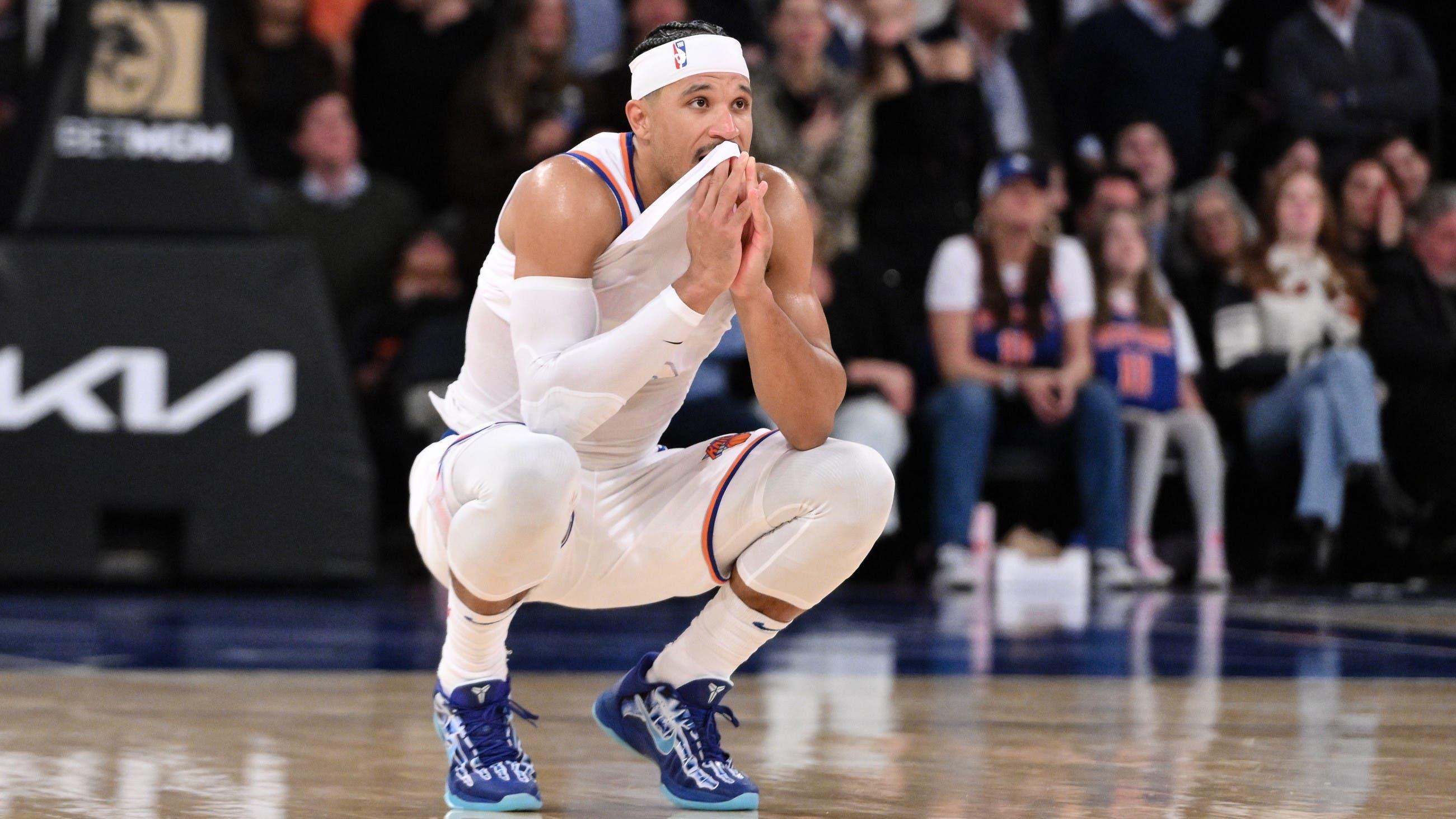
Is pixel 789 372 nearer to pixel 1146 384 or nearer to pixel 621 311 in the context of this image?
pixel 621 311

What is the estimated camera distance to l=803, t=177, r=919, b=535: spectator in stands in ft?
26.9

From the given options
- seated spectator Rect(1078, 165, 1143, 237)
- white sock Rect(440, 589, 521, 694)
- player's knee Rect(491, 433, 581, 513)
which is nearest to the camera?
player's knee Rect(491, 433, 581, 513)

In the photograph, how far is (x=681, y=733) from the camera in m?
3.35

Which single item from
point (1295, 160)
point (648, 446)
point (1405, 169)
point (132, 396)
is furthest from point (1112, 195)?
point (648, 446)

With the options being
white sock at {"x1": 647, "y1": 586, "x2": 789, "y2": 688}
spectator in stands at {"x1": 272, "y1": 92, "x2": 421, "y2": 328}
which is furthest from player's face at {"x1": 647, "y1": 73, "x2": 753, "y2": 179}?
spectator in stands at {"x1": 272, "y1": 92, "x2": 421, "y2": 328}

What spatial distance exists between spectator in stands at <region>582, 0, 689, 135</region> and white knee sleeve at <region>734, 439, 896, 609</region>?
5422mm

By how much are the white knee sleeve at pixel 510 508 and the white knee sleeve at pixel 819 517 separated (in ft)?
1.20

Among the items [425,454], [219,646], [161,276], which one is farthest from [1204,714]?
[161,276]

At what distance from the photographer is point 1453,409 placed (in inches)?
347

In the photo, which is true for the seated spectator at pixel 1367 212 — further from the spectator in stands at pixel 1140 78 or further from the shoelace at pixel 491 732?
the shoelace at pixel 491 732

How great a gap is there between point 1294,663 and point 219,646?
3.07 meters

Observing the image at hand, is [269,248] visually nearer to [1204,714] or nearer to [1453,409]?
[1204,714]

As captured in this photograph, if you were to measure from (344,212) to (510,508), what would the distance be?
574 cm

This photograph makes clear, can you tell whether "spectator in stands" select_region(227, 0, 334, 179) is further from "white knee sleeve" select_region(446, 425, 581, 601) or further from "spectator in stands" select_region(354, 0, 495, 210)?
"white knee sleeve" select_region(446, 425, 581, 601)
